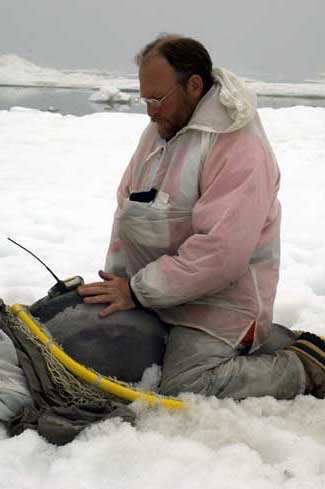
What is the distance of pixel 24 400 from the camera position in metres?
2.08

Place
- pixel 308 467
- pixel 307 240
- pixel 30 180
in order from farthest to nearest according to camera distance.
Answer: pixel 30 180 → pixel 307 240 → pixel 308 467

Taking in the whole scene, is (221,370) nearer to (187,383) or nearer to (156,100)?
(187,383)

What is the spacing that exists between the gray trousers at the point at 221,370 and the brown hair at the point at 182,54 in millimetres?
944

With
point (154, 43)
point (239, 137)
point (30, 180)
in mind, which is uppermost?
point (154, 43)

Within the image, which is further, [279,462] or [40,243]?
[40,243]

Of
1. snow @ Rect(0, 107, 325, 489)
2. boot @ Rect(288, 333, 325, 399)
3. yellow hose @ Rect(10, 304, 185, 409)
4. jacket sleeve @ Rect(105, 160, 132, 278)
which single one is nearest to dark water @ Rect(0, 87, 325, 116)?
snow @ Rect(0, 107, 325, 489)

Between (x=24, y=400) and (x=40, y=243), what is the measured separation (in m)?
2.29

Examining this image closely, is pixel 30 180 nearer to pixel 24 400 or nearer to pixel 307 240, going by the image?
pixel 307 240

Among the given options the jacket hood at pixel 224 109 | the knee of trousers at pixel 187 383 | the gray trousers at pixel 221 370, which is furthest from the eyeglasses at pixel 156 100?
the knee of trousers at pixel 187 383

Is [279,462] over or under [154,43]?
under

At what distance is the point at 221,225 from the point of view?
2.11m

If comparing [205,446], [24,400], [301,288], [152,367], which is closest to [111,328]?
[152,367]

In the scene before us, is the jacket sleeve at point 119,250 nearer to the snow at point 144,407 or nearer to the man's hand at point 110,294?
the man's hand at point 110,294

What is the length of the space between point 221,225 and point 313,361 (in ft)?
2.27
